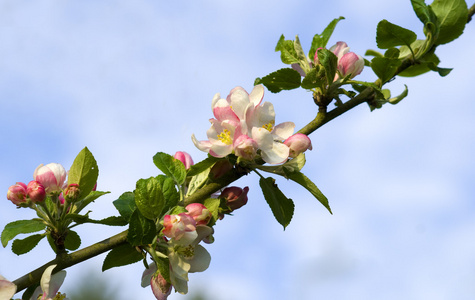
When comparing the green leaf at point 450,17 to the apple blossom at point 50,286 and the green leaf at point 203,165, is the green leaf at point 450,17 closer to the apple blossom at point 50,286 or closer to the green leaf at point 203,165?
the green leaf at point 203,165

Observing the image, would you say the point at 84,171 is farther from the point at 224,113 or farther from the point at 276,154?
the point at 276,154

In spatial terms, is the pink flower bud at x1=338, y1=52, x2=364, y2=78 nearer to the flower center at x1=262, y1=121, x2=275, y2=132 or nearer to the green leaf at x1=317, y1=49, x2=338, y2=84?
the green leaf at x1=317, y1=49, x2=338, y2=84

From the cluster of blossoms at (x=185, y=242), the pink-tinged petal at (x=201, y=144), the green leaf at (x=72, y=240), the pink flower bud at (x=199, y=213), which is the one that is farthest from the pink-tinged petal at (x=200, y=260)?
the green leaf at (x=72, y=240)

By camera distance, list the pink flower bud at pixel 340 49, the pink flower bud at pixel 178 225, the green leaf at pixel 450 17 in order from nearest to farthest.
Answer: the pink flower bud at pixel 178 225 < the green leaf at pixel 450 17 < the pink flower bud at pixel 340 49

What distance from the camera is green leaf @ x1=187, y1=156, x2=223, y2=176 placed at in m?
1.44

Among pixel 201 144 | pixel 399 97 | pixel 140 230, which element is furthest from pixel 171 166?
pixel 399 97

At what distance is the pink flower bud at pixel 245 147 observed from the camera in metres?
1.35

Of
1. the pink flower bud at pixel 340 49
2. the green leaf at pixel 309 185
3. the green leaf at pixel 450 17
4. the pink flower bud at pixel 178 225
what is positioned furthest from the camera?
the pink flower bud at pixel 340 49

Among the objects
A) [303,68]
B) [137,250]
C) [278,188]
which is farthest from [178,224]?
[303,68]

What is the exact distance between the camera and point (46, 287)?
139 cm

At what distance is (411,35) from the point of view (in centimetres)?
159

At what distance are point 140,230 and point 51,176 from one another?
314mm

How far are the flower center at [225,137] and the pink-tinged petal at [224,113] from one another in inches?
1.4

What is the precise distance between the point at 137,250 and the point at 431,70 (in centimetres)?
93
